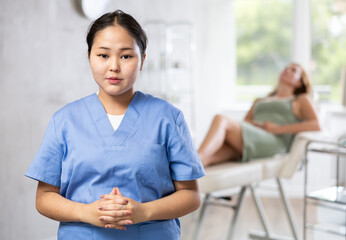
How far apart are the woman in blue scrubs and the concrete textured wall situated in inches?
61.3

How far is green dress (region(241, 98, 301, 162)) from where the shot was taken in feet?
9.36

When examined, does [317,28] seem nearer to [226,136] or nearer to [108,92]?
[226,136]

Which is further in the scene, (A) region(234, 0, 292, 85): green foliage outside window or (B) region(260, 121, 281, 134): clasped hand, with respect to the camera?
(A) region(234, 0, 292, 85): green foliage outside window

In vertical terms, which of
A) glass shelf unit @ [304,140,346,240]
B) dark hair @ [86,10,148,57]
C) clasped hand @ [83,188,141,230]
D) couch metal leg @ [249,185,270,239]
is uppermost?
dark hair @ [86,10,148,57]

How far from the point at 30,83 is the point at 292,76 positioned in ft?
6.33

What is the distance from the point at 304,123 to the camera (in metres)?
3.11

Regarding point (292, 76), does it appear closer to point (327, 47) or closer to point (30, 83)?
point (327, 47)

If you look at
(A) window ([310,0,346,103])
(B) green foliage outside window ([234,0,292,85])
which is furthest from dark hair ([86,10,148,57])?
(B) green foliage outside window ([234,0,292,85])

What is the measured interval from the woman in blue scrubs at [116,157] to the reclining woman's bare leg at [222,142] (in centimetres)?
153

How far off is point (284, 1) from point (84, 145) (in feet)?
13.2

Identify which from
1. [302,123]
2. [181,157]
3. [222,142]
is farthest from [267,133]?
[181,157]

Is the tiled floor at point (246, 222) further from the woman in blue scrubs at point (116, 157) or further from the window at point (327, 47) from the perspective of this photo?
the woman in blue scrubs at point (116, 157)

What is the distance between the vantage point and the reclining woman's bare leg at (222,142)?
8.81 ft

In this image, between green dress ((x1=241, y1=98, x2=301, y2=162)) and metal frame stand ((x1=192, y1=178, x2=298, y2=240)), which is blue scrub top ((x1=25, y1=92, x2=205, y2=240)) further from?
green dress ((x1=241, y1=98, x2=301, y2=162))
